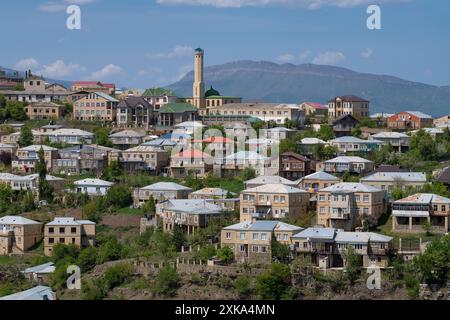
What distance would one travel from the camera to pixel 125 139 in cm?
5391

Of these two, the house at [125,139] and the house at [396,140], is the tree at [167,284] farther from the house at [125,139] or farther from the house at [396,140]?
the house at [125,139]

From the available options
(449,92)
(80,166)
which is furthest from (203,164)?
(449,92)

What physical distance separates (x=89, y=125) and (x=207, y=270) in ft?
78.2

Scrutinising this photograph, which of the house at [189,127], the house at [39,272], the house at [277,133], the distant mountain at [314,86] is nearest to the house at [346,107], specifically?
the house at [277,133]

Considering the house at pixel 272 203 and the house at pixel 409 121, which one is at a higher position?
the house at pixel 409 121

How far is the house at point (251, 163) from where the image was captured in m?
Answer: 46.6

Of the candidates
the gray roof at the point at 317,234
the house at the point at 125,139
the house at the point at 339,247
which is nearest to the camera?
the house at the point at 339,247

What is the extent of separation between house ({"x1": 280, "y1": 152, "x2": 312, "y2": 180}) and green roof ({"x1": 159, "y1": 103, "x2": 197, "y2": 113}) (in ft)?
44.0

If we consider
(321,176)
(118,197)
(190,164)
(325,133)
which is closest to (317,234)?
(321,176)

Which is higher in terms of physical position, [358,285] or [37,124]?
[37,124]

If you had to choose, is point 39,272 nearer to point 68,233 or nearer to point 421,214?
point 68,233

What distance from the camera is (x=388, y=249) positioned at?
34.9 metres

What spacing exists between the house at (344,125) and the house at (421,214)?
1672 cm
